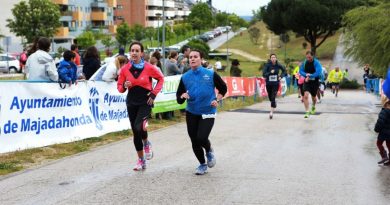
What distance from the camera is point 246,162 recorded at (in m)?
9.38

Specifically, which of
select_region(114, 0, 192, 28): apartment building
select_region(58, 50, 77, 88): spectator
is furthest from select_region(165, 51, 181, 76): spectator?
select_region(114, 0, 192, 28): apartment building

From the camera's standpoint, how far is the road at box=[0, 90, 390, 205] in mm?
6953

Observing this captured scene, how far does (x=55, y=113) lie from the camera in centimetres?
1101

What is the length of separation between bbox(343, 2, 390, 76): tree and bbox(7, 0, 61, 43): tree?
133 ft

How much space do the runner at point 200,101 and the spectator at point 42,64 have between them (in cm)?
361

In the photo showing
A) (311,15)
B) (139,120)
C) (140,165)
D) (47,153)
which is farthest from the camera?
(311,15)

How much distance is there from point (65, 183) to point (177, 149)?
334 centimetres

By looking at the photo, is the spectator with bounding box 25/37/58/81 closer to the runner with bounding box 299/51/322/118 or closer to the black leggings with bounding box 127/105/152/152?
the black leggings with bounding box 127/105/152/152

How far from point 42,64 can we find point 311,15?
69.8 meters

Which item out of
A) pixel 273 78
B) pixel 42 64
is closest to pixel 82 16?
pixel 273 78

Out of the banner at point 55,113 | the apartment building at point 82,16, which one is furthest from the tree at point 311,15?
the banner at point 55,113

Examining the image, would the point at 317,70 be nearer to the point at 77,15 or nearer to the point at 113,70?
the point at 113,70

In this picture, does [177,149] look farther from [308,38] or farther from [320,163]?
[308,38]

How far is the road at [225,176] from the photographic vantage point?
22.8 ft
